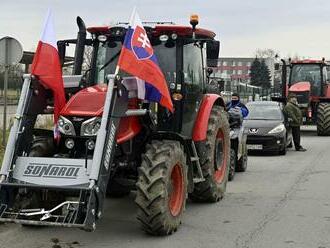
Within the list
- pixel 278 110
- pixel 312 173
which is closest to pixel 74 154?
pixel 312 173

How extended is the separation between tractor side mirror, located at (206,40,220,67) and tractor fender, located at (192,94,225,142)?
0.52 m

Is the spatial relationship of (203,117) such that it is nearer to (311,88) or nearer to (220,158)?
(220,158)

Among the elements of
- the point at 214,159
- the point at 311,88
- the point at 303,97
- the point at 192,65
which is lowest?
the point at 214,159

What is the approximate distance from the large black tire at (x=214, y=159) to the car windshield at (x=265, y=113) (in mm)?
7147

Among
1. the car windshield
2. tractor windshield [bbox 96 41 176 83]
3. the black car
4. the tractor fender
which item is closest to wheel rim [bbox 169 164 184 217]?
the tractor fender

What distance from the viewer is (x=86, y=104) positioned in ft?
22.2

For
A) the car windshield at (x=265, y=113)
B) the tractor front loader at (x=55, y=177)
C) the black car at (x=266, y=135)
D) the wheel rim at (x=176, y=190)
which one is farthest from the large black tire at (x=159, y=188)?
the car windshield at (x=265, y=113)

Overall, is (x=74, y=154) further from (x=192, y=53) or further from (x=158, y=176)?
(x=192, y=53)

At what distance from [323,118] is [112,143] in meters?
17.5

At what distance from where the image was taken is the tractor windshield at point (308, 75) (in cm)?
2373

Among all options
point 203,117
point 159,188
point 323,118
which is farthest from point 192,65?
point 323,118

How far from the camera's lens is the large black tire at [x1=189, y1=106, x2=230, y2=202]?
838 cm

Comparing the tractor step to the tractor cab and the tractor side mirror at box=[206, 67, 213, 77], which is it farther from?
the tractor side mirror at box=[206, 67, 213, 77]

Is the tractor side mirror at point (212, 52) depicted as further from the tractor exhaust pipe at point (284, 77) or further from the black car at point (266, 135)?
the tractor exhaust pipe at point (284, 77)
